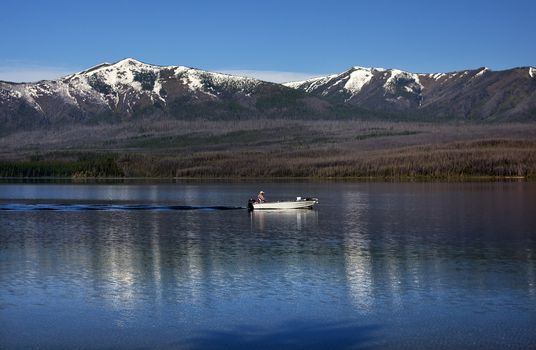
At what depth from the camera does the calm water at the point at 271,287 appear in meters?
26.1

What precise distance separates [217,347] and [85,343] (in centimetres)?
430

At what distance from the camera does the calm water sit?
26.1 metres

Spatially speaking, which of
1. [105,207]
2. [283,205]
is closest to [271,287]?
[283,205]

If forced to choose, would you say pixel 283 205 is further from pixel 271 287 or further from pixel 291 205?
pixel 271 287

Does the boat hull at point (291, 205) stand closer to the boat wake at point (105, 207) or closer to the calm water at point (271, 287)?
the boat wake at point (105, 207)

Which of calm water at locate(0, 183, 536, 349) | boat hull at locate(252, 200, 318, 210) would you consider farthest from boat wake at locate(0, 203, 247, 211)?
calm water at locate(0, 183, 536, 349)

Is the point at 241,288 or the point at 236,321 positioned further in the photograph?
the point at 241,288

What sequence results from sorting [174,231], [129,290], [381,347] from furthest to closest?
[174,231] → [129,290] → [381,347]

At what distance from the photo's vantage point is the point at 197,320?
28125 millimetres

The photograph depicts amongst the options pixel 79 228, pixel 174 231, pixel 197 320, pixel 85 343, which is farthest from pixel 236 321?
pixel 79 228

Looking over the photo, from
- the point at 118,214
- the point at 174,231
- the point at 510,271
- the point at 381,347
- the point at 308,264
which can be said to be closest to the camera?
Result: the point at 381,347

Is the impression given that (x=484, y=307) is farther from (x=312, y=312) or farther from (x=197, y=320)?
(x=197, y=320)

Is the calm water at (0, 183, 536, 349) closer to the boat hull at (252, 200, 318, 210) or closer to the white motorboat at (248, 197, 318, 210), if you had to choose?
the white motorboat at (248, 197, 318, 210)

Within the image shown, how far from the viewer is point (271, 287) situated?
3412 cm
